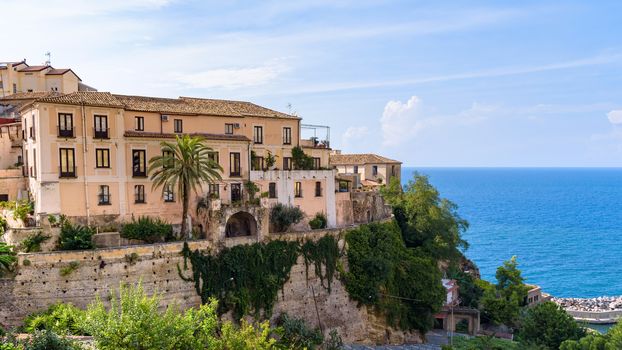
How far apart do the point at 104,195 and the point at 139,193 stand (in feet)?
7.52

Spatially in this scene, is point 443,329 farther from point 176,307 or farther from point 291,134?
point 176,307

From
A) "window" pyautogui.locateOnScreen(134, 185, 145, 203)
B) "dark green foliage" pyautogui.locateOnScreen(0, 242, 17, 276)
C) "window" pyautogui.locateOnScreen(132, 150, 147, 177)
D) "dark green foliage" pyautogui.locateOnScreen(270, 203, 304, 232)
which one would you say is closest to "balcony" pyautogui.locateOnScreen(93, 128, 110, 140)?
"window" pyautogui.locateOnScreen(132, 150, 147, 177)

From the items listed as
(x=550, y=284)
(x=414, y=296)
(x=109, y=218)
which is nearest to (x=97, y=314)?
(x=109, y=218)

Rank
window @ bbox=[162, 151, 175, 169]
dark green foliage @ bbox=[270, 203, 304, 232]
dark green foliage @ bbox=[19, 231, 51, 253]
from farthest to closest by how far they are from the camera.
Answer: dark green foliage @ bbox=[270, 203, 304, 232] → window @ bbox=[162, 151, 175, 169] → dark green foliage @ bbox=[19, 231, 51, 253]

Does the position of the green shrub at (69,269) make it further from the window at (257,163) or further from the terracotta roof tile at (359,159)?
the terracotta roof tile at (359,159)

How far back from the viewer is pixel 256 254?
120 feet

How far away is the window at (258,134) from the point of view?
42406mm

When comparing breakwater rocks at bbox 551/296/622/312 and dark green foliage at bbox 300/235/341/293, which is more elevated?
dark green foliage at bbox 300/235/341/293

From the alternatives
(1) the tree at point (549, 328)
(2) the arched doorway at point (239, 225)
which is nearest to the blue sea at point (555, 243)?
(1) the tree at point (549, 328)

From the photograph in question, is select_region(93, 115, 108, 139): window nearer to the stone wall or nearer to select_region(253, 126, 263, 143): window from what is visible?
the stone wall

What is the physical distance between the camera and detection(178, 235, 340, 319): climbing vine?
34.1 m

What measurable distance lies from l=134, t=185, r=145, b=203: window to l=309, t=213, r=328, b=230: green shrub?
13522 millimetres

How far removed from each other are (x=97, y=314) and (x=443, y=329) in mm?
38480

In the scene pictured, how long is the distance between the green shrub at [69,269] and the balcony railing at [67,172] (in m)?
6.10
